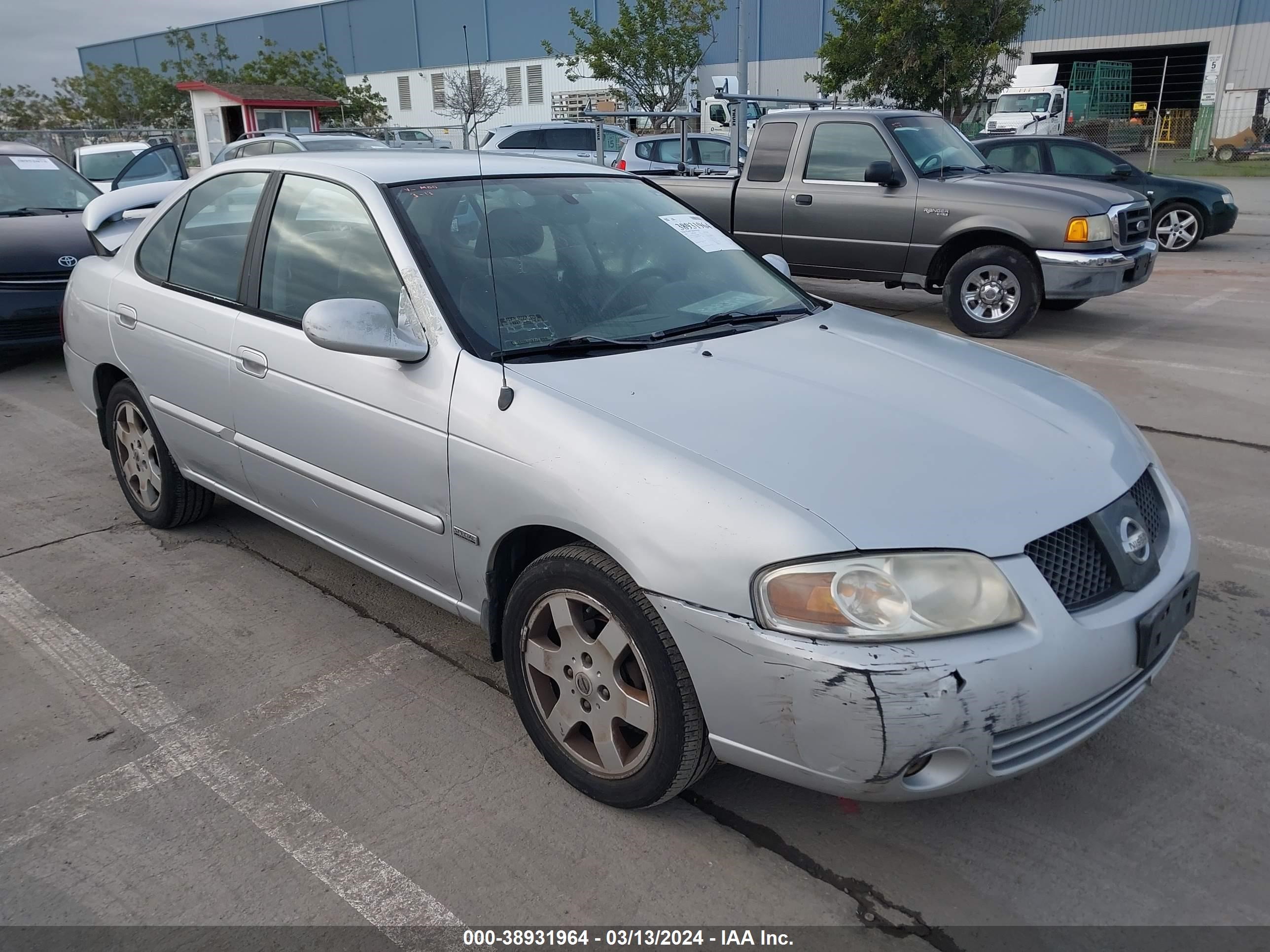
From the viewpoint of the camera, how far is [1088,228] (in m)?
8.02

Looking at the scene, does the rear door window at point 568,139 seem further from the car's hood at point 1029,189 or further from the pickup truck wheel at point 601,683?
the pickup truck wheel at point 601,683

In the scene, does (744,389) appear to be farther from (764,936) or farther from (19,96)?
(19,96)

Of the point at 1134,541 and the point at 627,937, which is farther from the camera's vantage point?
the point at 1134,541

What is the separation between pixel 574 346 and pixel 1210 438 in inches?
180

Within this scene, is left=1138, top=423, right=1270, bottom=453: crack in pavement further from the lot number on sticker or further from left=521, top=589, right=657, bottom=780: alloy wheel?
the lot number on sticker

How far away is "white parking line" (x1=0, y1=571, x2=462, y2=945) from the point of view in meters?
2.38

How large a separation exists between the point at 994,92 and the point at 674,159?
15.8 meters

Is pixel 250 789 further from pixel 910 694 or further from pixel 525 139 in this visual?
pixel 525 139

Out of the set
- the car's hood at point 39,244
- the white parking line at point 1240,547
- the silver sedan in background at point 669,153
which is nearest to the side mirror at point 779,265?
the white parking line at point 1240,547

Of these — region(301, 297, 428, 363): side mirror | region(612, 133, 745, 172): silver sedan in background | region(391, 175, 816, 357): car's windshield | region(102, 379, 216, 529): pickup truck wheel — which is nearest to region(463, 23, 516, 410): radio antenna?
region(391, 175, 816, 357): car's windshield

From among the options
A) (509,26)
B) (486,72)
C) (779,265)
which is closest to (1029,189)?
(779,265)

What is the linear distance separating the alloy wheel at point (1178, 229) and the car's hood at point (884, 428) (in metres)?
12.1

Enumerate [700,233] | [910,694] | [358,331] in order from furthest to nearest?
[700,233] < [358,331] < [910,694]

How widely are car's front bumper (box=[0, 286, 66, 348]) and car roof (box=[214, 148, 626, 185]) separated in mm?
4647
